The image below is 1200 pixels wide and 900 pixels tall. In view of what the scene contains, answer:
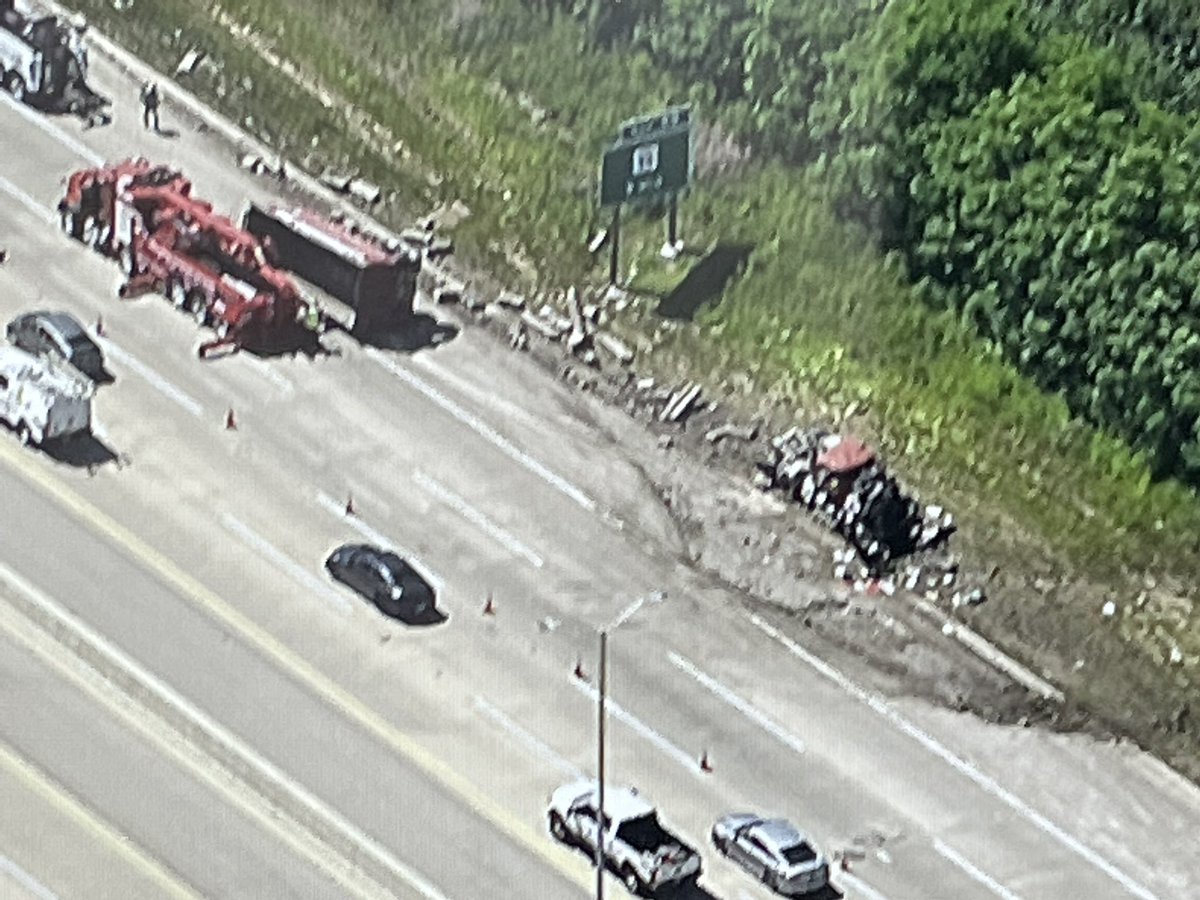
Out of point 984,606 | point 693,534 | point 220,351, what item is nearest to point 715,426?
point 693,534

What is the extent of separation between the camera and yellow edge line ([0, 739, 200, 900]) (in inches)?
1688

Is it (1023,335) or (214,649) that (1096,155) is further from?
(214,649)

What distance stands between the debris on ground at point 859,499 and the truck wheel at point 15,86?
59.0 ft

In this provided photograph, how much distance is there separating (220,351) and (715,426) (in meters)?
10.1

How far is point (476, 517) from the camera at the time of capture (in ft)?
160

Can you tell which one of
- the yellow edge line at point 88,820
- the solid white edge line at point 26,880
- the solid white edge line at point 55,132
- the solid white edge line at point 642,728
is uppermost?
the solid white edge line at point 55,132

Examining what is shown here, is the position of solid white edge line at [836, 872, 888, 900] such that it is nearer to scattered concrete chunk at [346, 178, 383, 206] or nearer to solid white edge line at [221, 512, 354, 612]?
solid white edge line at [221, 512, 354, 612]

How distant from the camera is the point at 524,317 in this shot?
51.3 m

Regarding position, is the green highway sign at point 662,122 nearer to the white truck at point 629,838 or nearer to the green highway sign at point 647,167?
the green highway sign at point 647,167

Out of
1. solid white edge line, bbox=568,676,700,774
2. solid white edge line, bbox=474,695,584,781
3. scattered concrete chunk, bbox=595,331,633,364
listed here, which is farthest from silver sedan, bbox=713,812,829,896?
scattered concrete chunk, bbox=595,331,633,364

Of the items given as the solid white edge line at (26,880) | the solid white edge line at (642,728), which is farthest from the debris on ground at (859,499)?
the solid white edge line at (26,880)

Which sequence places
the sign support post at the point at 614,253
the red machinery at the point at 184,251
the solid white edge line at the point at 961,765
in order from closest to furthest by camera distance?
the solid white edge line at the point at 961,765, the red machinery at the point at 184,251, the sign support post at the point at 614,253

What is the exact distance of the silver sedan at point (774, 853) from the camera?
143ft

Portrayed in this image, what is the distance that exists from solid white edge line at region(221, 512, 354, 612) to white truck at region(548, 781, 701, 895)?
605 cm
